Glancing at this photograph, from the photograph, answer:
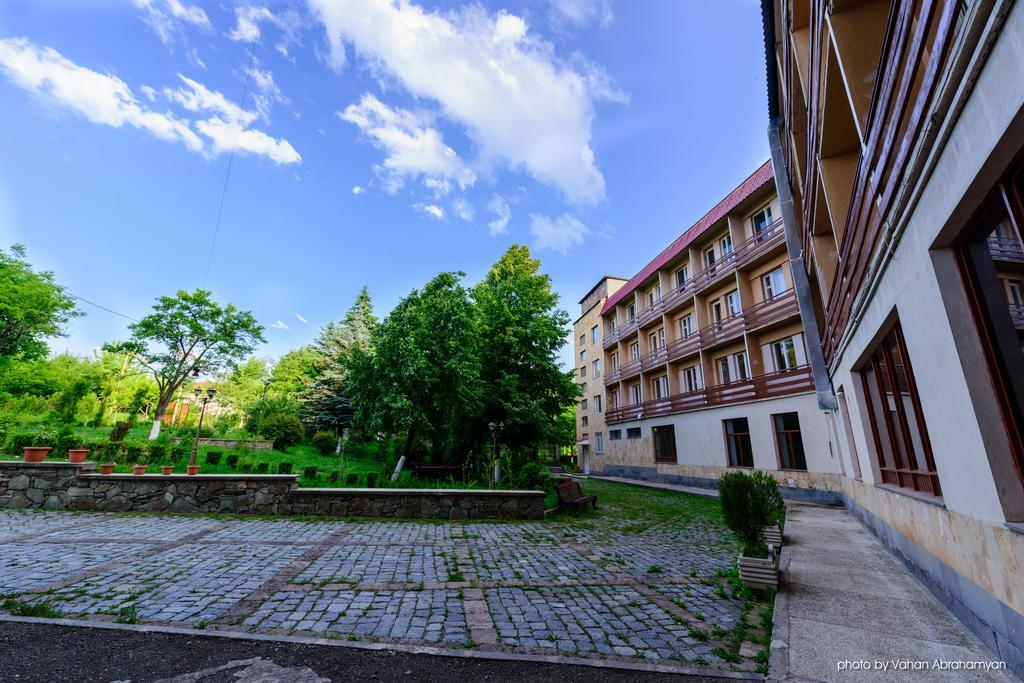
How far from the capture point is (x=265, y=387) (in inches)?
1629

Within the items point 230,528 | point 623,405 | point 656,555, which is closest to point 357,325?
point 623,405

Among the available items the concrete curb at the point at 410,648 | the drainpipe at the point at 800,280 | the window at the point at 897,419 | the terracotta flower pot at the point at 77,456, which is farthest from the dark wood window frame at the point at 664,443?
the terracotta flower pot at the point at 77,456

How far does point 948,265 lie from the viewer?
3693mm

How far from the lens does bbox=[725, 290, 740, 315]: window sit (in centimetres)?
2062

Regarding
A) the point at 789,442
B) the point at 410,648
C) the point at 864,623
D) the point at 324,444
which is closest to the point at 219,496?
the point at 410,648

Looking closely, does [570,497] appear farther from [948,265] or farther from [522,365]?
[948,265]

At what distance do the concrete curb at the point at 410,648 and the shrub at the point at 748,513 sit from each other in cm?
255

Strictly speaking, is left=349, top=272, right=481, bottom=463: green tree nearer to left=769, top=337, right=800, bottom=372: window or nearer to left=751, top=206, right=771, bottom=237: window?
left=769, top=337, right=800, bottom=372: window

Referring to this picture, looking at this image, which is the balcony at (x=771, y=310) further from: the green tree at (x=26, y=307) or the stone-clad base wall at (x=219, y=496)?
the green tree at (x=26, y=307)

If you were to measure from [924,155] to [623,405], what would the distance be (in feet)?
92.4

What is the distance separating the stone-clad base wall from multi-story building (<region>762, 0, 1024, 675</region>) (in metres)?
8.26

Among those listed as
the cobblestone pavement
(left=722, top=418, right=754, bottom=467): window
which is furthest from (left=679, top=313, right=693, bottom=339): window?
the cobblestone pavement

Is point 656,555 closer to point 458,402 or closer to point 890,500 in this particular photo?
point 890,500

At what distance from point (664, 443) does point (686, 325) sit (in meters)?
7.46
